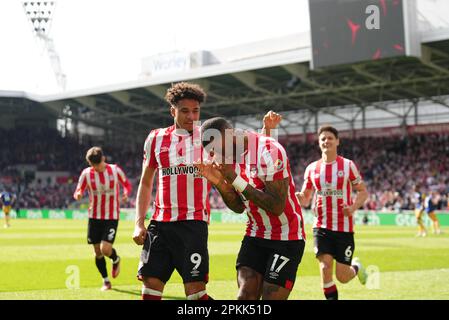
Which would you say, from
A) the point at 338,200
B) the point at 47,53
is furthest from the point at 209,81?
the point at 338,200

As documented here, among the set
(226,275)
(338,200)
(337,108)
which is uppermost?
(337,108)

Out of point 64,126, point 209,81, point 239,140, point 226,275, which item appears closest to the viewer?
point 239,140

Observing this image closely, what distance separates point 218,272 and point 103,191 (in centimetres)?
309

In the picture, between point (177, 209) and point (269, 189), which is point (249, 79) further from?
point (269, 189)

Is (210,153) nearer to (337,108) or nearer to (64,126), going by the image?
(337,108)

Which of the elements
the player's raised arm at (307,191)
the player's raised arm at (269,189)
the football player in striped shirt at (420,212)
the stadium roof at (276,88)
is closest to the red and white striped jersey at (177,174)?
the player's raised arm at (269,189)

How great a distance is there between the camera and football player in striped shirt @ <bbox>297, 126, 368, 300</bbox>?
30.0 ft

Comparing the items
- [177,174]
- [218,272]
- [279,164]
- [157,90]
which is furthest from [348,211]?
[157,90]

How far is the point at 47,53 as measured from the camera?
59.0 m

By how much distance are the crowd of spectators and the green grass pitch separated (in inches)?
741

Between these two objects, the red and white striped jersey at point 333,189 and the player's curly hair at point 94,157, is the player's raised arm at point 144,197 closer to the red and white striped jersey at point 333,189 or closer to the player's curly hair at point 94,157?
the red and white striped jersey at point 333,189

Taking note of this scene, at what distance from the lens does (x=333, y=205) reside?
30.7 ft

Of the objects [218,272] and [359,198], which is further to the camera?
[218,272]
